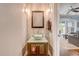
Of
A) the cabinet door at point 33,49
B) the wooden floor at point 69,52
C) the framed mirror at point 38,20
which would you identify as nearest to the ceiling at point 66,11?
the framed mirror at point 38,20

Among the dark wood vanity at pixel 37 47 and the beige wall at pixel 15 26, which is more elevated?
the beige wall at pixel 15 26

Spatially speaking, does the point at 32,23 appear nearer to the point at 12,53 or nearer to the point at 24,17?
the point at 24,17

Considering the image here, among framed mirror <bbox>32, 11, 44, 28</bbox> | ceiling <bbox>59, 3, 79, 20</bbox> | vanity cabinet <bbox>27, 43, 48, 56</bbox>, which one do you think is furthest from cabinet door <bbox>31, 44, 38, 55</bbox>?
ceiling <bbox>59, 3, 79, 20</bbox>

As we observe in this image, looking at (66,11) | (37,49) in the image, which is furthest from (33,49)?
(66,11)

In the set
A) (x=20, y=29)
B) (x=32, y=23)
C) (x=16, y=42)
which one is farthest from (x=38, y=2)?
(x=16, y=42)

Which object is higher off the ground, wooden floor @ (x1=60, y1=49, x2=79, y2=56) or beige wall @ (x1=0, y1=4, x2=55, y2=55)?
beige wall @ (x1=0, y1=4, x2=55, y2=55)

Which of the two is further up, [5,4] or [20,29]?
[5,4]

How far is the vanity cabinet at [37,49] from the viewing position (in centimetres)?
156

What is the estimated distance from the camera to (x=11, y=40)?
5.18 feet

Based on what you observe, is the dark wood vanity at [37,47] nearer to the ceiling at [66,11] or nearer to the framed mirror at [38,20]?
the framed mirror at [38,20]

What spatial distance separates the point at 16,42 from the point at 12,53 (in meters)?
0.13

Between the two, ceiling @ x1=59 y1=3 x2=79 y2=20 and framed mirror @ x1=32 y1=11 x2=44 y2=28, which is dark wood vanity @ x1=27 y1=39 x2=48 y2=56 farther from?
ceiling @ x1=59 y1=3 x2=79 y2=20

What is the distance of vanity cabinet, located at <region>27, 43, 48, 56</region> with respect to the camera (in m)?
1.56

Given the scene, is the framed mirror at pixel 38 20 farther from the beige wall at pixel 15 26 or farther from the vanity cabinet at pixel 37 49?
the vanity cabinet at pixel 37 49
